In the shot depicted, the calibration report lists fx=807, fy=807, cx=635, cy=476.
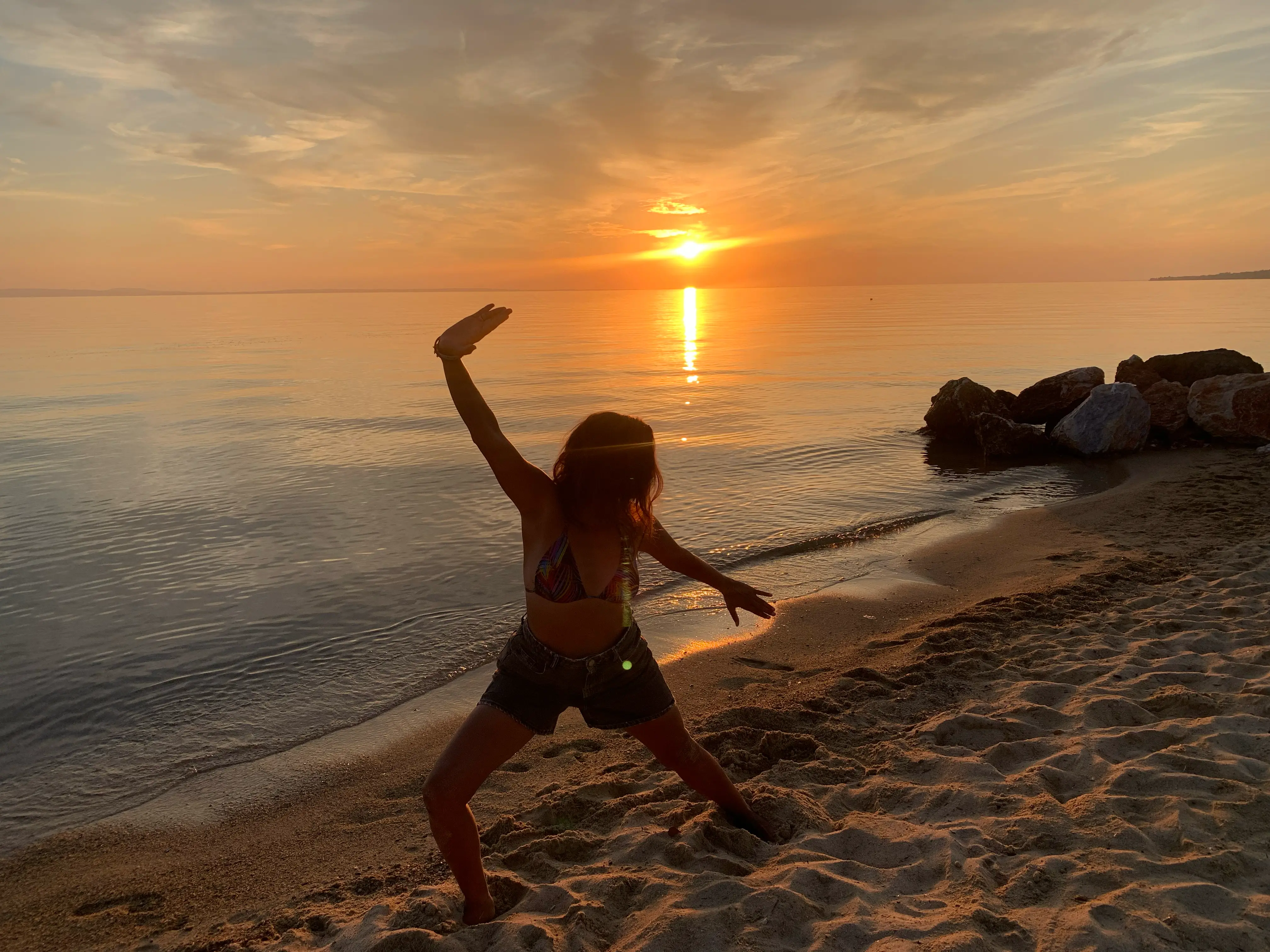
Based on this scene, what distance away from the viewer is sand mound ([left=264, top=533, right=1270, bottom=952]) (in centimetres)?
308

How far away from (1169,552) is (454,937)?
27.8ft

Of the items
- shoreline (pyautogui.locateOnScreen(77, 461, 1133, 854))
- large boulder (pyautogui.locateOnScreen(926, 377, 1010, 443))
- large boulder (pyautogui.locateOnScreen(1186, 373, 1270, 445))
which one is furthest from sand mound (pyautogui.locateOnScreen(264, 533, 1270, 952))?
large boulder (pyautogui.locateOnScreen(926, 377, 1010, 443))

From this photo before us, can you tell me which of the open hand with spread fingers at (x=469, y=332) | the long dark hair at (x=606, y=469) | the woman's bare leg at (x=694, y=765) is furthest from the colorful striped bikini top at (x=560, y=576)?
the open hand with spread fingers at (x=469, y=332)

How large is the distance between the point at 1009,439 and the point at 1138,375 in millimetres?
4101

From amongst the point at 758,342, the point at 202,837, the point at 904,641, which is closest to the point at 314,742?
the point at 202,837

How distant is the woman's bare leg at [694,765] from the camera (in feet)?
11.2

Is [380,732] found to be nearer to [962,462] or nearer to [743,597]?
[743,597]

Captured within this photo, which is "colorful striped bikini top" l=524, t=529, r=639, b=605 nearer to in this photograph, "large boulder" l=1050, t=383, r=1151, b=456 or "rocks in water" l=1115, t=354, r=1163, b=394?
"large boulder" l=1050, t=383, r=1151, b=456

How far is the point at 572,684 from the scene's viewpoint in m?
3.17

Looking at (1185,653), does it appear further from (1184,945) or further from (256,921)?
(256,921)

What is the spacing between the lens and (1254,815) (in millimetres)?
3533

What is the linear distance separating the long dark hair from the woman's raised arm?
102 mm

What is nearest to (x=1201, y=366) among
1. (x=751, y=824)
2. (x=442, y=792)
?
(x=751, y=824)

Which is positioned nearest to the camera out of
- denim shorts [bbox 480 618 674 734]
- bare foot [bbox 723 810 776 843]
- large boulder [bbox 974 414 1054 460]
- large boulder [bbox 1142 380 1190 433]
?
denim shorts [bbox 480 618 674 734]
